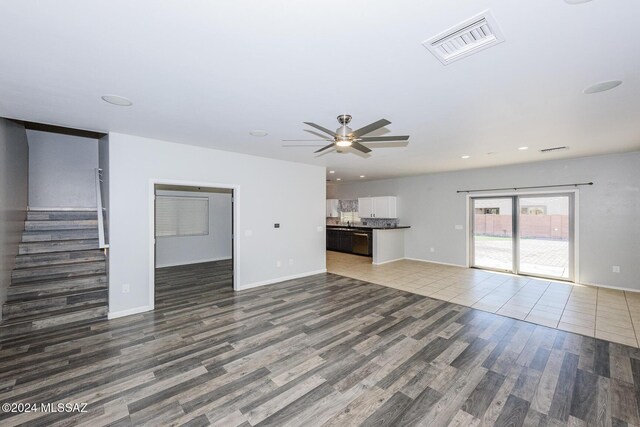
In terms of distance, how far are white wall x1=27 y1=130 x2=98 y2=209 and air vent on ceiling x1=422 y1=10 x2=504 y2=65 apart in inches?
291

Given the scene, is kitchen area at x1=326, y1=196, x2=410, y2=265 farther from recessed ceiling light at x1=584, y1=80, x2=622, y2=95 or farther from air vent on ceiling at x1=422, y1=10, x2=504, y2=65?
air vent on ceiling at x1=422, y1=10, x2=504, y2=65

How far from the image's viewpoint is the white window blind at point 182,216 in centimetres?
700

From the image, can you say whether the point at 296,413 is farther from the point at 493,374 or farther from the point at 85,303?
the point at 85,303

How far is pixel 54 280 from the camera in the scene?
152 inches

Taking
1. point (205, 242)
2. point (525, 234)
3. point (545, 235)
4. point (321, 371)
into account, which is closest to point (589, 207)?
point (545, 235)

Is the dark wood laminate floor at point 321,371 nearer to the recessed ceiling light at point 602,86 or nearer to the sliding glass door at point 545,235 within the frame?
the recessed ceiling light at point 602,86

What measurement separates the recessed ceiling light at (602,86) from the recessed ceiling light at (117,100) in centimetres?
433

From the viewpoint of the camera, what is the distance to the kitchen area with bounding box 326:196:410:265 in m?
7.81

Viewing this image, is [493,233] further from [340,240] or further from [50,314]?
[50,314]

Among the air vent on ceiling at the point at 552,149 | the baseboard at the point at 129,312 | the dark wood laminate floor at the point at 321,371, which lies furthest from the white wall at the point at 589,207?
the baseboard at the point at 129,312

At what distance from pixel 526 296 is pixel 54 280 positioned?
24.7ft

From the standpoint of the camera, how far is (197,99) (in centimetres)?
269

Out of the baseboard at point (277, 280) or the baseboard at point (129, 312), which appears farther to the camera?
the baseboard at point (277, 280)

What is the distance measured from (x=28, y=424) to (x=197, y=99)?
9.37 ft
